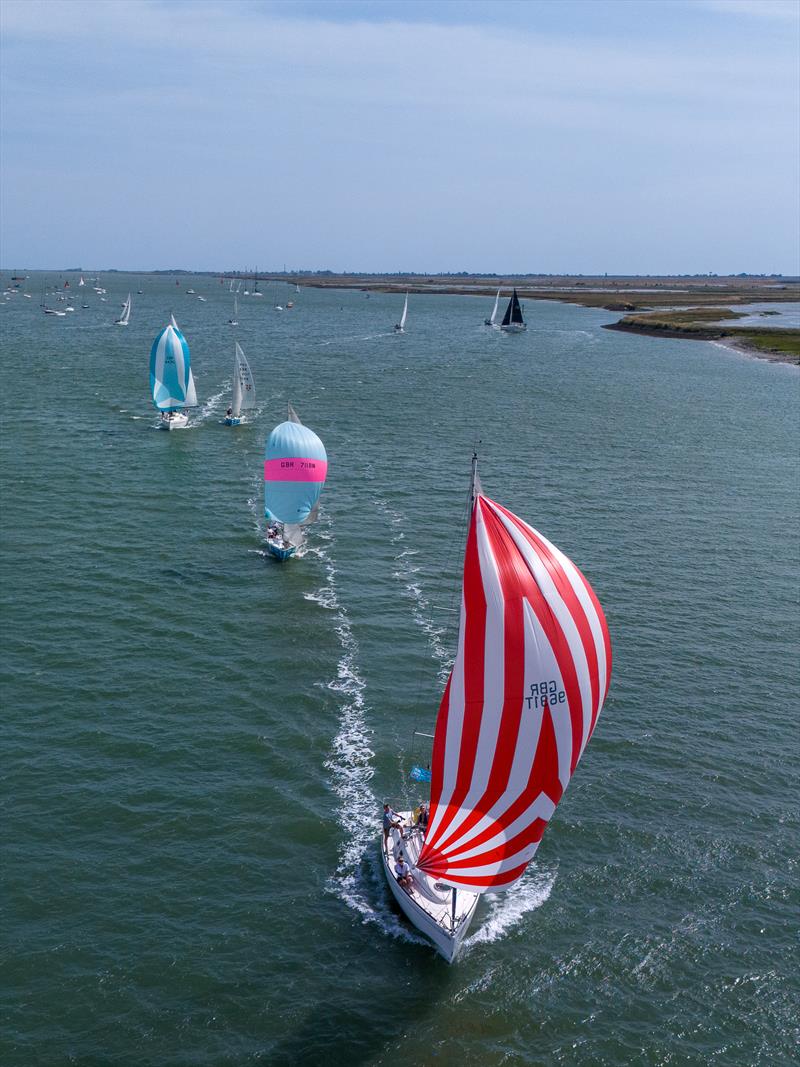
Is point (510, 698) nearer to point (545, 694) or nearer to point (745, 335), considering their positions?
point (545, 694)

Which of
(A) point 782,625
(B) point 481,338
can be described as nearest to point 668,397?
(A) point 782,625

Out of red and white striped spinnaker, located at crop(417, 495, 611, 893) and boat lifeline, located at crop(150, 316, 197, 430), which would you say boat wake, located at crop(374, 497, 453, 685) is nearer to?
red and white striped spinnaker, located at crop(417, 495, 611, 893)

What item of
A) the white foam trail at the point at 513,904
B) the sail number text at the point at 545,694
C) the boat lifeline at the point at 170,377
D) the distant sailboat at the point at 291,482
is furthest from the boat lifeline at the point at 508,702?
the boat lifeline at the point at 170,377

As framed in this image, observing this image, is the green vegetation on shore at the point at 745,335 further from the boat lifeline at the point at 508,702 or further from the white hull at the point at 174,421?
the boat lifeline at the point at 508,702

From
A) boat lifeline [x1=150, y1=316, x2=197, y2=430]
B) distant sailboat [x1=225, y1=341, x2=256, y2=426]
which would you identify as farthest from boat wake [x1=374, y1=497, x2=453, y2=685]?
boat lifeline [x1=150, y1=316, x2=197, y2=430]

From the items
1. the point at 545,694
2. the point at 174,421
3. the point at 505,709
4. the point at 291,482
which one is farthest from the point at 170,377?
the point at 545,694
